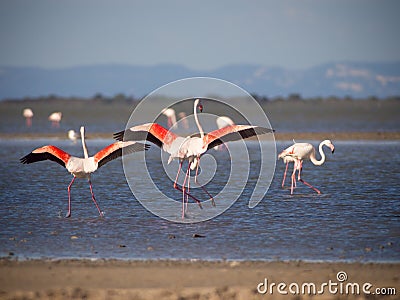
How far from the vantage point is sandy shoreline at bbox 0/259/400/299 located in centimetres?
691

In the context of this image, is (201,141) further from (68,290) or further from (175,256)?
(68,290)

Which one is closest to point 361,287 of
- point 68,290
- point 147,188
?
point 68,290

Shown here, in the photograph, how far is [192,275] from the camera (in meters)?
7.55

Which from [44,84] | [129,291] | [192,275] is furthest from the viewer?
[44,84]

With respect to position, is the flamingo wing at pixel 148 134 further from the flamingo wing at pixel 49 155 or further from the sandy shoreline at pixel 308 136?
the sandy shoreline at pixel 308 136

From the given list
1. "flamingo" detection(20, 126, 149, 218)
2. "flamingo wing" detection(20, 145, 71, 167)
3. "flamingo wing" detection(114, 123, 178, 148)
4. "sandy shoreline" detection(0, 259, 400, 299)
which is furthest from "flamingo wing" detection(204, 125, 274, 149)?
"sandy shoreline" detection(0, 259, 400, 299)

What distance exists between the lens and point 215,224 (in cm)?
1054

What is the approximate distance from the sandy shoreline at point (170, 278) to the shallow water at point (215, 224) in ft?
1.31

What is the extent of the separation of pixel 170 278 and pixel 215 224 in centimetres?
314

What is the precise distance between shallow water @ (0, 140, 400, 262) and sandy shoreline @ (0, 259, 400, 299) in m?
0.40

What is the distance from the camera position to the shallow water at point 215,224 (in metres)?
8.72

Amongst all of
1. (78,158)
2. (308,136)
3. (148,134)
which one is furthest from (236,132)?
(308,136)

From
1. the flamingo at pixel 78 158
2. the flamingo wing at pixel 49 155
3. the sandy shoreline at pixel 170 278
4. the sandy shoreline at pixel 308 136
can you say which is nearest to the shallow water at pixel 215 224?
the sandy shoreline at pixel 170 278

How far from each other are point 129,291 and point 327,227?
3854mm
